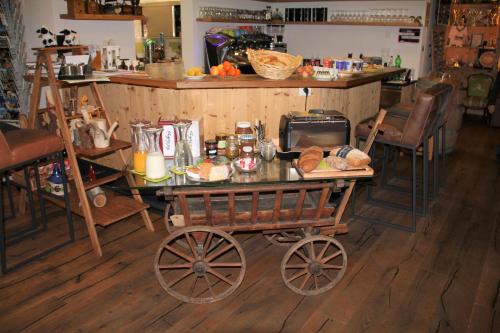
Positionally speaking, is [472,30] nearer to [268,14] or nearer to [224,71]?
[268,14]

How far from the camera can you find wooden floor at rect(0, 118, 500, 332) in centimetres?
239

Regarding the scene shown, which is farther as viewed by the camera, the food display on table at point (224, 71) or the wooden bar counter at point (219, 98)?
the food display on table at point (224, 71)

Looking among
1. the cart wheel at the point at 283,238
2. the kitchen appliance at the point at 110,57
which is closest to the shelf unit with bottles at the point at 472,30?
the kitchen appliance at the point at 110,57

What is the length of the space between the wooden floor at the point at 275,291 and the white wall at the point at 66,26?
1.98 metres

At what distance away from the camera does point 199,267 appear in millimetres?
2488

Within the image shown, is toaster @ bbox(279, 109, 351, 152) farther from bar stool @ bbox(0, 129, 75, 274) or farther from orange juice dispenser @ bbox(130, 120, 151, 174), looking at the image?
bar stool @ bbox(0, 129, 75, 274)

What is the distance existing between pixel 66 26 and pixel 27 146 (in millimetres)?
2020

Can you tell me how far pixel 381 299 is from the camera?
2.61 metres

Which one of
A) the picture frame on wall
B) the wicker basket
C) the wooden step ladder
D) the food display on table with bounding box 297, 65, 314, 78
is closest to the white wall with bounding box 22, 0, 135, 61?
the wooden step ladder

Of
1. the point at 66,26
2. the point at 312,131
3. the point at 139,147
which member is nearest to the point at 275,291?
the point at 312,131

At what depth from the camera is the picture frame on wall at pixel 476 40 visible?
312 inches

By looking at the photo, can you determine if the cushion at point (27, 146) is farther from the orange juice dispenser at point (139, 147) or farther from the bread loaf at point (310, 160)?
the bread loaf at point (310, 160)

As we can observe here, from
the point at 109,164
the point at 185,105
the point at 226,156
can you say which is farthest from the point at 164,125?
the point at 109,164

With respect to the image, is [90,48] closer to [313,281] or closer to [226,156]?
[226,156]
